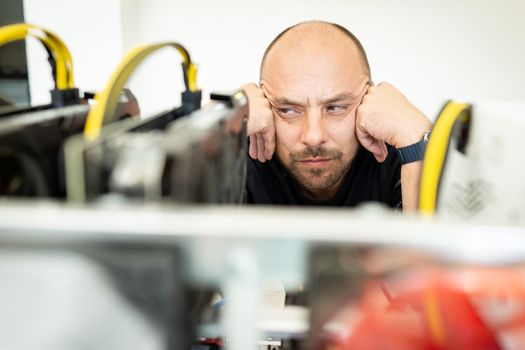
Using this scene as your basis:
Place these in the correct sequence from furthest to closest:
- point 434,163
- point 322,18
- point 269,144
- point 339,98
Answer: point 322,18
point 269,144
point 339,98
point 434,163

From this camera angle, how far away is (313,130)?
106 centimetres

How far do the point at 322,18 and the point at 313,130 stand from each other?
1609 mm

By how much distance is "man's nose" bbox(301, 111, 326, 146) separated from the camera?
3.45 feet

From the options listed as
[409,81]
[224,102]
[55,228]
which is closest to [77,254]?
[55,228]

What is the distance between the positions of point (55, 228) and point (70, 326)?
0.23 feet

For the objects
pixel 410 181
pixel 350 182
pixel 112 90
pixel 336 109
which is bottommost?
pixel 350 182

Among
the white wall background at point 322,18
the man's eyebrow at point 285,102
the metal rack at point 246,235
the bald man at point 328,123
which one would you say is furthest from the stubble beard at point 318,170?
the white wall background at point 322,18

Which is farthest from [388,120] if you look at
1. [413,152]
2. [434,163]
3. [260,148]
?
[434,163]

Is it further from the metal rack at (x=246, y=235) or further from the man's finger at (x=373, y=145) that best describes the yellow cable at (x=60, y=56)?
the man's finger at (x=373, y=145)

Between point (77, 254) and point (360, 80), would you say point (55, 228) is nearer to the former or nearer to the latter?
point (77, 254)

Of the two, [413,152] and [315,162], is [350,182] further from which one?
[413,152]

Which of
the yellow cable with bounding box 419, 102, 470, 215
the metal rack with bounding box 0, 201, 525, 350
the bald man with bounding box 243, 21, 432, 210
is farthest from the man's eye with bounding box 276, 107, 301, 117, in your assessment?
the metal rack with bounding box 0, 201, 525, 350

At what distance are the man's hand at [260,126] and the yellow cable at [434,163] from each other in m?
0.60

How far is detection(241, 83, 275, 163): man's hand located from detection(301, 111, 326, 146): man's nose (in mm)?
80
